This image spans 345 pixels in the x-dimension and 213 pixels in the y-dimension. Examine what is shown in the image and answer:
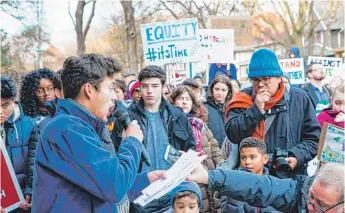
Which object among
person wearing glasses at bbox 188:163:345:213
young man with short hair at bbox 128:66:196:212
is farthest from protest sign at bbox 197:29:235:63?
person wearing glasses at bbox 188:163:345:213

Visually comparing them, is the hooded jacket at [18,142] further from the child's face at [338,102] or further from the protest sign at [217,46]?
the protest sign at [217,46]

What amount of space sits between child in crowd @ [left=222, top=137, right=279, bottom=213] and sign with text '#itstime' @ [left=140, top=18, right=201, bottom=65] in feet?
13.8

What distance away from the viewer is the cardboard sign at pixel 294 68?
34.3 ft

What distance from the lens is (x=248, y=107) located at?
12.3ft

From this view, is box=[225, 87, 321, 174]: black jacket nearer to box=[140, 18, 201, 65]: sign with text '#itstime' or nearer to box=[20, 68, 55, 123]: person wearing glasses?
box=[20, 68, 55, 123]: person wearing glasses

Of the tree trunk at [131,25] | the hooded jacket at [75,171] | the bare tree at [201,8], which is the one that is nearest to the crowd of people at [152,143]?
the hooded jacket at [75,171]

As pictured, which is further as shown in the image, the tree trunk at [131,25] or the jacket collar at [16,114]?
the tree trunk at [131,25]

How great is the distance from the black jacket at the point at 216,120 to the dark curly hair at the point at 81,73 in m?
3.94

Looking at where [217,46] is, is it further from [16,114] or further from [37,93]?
[16,114]

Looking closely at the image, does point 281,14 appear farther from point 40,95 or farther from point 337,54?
point 40,95

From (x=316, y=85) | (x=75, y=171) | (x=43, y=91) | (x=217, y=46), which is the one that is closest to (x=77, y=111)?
(x=75, y=171)

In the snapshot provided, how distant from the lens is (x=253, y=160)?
12.4 ft

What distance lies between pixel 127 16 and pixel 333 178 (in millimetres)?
15260

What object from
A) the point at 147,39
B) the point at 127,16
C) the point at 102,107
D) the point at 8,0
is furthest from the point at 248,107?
the point at 127,16
